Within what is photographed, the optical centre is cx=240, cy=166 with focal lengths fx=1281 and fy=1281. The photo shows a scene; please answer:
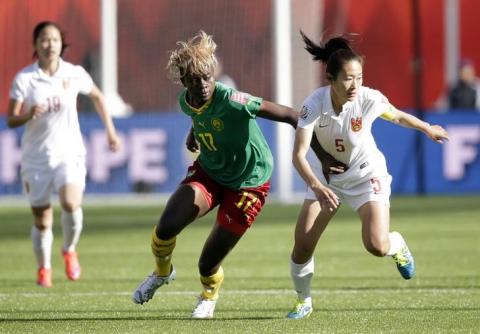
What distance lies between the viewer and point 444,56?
3197cm

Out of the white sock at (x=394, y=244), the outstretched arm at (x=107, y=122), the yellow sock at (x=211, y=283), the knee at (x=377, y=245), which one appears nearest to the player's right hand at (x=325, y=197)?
the knee at (x=377, y=245)

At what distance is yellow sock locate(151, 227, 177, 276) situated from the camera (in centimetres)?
877

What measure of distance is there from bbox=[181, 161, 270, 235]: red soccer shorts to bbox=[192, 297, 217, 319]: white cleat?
587mm

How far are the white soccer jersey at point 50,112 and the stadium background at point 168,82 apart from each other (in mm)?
10839

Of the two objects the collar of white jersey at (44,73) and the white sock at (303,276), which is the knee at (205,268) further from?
the collar of white jersey at (44,73)

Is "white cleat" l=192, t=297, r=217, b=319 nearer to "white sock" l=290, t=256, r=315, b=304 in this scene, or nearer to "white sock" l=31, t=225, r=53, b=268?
"white sock" l=290, t=256, r=315, b=304

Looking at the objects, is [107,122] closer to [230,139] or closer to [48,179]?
[48,179]

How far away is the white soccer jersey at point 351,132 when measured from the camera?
8.68m

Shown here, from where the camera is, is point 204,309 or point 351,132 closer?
point 351,132

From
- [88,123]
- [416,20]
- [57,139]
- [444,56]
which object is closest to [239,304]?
[57,139]

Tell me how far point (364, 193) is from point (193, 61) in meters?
1.53

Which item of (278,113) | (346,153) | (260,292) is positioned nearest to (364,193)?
(346,153)

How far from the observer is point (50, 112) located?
1159 centimetres

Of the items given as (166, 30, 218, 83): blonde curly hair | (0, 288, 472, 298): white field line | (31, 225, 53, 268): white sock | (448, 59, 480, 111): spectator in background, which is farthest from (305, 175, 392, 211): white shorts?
(448, 59, 480, 111): spectator in background
